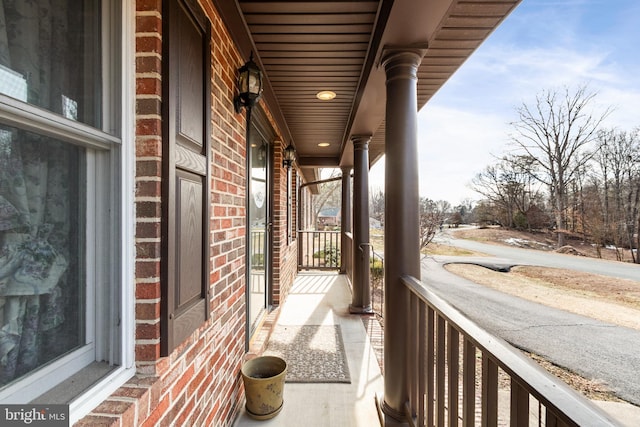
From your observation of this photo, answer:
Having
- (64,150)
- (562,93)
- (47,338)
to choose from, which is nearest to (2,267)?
(47,338)

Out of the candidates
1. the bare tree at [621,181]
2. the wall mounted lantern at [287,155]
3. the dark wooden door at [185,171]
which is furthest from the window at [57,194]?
the bare tree at [621,181]

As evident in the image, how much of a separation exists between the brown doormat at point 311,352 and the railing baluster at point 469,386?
150 cm

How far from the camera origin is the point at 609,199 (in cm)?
803

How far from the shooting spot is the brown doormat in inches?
97.2

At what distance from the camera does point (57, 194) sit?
81cm

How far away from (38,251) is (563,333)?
239 inches

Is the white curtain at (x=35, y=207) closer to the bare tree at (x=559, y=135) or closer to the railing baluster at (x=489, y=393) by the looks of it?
the railing baluster at (x=489, y=393)

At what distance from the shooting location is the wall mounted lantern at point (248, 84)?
1944 millimetres

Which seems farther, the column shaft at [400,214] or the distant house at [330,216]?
the distant house at [330,216]

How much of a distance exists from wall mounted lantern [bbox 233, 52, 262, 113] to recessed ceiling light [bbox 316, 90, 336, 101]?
1064 millimetres

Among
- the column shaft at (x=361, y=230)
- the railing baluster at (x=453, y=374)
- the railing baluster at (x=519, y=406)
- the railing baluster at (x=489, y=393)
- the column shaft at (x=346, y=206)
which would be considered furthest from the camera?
the column shaft at (x=346, y=206)

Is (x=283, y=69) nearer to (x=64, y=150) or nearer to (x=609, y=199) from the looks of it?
(x=64, y=150)

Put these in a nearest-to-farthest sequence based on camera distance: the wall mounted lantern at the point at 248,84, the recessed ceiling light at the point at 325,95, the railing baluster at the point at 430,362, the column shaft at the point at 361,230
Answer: the railing baluster at the point at 430,362 < the wall mounted lantern at the point at 248,84 < the recessed ceiling light at the point at 325,95 < the column shaft at the point at 361,230

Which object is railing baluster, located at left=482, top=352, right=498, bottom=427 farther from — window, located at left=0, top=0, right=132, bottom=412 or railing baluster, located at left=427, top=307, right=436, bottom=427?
window, located at left=0, top=0, right=132, bottom=412
